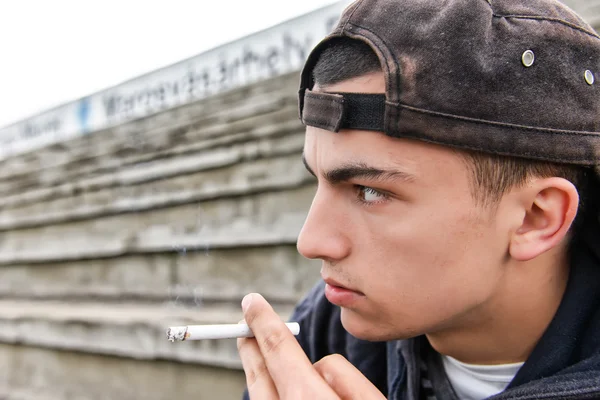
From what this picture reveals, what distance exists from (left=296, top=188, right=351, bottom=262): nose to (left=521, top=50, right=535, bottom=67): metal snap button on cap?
0.48 metres

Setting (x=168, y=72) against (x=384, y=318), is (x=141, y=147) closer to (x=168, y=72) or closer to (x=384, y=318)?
(x=168, y=72)

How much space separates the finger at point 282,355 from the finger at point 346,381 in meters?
0.04

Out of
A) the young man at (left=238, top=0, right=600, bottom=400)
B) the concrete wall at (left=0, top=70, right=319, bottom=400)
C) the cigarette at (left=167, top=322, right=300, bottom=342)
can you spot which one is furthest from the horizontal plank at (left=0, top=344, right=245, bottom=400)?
the young man at (left=238, top=0, right=600, bottom=400)

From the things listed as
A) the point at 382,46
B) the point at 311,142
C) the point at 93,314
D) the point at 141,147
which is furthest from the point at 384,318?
the point at 141,147

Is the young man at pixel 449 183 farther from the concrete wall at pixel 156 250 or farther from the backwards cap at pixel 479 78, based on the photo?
the concrete wall at pixel 156 250

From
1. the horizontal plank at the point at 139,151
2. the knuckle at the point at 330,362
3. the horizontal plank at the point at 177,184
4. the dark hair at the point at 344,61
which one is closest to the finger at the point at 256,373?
the knuckle at the point at 330,362

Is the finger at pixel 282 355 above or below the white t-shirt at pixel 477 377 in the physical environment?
above

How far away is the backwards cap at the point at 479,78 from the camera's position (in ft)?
3.27

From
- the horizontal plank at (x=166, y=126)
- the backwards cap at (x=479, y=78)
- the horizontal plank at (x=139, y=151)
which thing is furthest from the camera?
the horizontal plank at (x=166, y=126)

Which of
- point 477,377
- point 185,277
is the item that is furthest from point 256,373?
point 185,277

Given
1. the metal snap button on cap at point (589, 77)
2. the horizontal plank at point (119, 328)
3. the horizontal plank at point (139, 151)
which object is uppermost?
the horizontal plank at point (139, 151)

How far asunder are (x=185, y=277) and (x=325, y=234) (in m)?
2.11

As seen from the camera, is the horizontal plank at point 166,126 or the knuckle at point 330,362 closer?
the knuckle at point 330,362

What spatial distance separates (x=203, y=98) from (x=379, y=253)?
10.2 ft
